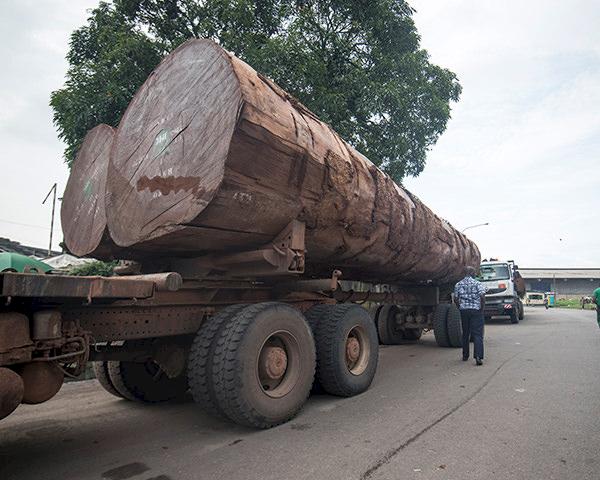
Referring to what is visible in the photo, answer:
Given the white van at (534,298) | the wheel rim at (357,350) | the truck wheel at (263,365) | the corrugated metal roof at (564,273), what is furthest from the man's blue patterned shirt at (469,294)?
the corrugated metal roof at (564,273)

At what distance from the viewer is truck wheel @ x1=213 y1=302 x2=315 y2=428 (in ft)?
12.0

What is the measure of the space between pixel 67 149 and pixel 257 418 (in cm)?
797

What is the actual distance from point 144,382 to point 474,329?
5.37 m

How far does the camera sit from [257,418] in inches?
150

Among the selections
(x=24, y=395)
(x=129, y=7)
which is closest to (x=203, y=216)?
(x=24, y=395)

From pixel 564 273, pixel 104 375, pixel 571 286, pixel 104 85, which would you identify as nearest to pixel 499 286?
pixel 104 85

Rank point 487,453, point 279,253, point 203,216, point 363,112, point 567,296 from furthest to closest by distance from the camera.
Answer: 1. point 567,296
2. point 363,112
3. point 279,253
4. point 203,216
5. point 487,453

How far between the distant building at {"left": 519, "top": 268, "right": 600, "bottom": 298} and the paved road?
5950 cm

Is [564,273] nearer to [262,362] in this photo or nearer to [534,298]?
[534,298]

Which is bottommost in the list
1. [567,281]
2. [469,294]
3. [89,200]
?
[469,294]

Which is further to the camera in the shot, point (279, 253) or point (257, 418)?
point (279, 253)

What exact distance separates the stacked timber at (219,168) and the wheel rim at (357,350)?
42.3 inches

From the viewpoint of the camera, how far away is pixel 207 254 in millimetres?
4355

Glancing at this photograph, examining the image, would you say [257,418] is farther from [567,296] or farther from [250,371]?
[567,296]
